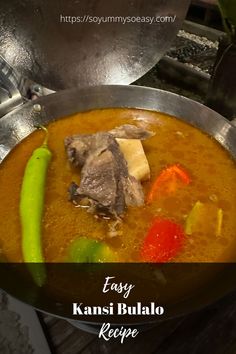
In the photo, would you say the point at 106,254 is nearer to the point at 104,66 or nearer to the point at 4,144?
the point at 4,144

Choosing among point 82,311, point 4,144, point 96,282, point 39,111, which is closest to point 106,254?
point 96,282

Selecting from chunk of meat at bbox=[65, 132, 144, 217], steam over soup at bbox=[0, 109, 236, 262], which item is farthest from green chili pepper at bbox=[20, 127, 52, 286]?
chunk of meat at bbox=[65, 132, 144, 217]

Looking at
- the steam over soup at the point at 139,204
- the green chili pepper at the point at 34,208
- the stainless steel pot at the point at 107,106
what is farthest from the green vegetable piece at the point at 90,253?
the stainless steel pot at the point at 107,106

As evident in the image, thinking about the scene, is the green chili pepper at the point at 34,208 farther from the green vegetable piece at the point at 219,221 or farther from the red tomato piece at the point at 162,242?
the green vegetable piece at the point at 219,221

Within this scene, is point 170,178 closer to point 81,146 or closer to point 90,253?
point 81,146

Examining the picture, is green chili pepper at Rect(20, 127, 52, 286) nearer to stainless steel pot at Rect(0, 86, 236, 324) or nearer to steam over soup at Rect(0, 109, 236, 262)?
steam over soup at Rect(0, 109, 236, 262)
